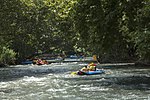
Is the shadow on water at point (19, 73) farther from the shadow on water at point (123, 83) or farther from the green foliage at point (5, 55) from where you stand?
the green foliage at point (5, 55)

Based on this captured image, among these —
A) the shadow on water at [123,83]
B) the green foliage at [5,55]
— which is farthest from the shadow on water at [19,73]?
the green foliage at [5,55]

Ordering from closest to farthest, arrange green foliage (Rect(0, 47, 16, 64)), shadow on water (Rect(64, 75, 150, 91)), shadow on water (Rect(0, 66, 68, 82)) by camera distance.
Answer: shadow on water (Rect(64, 75, 150, 91)) → shadow on water (Rect(0, 66, 68, 82)) → green foliage (Rect(0, 47, 16, 64))

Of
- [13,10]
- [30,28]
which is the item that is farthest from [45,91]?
[30,28]

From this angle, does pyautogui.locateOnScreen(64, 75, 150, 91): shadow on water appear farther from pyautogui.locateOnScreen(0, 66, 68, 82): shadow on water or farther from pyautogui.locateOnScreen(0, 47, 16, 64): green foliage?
pyautogui.locateOnScreen(0, 47, 16, 64): green foliage

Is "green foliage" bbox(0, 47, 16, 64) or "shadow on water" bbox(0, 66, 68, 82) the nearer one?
"shadow on water" bbox(0, 66, 68, 82)

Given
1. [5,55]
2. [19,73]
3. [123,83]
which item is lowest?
[123,83]

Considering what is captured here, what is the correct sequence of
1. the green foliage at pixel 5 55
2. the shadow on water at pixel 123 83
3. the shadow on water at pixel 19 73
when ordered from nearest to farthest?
the shadow on water at pixel 123 83 < the shadow on water at pixel 19 73 < the green foliage at pixel 5 55

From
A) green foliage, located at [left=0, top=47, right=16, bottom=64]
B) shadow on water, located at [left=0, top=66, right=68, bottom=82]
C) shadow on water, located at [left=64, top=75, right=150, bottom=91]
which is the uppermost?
green foliage, located at [left=0, top=47, right=16, bottom=64]

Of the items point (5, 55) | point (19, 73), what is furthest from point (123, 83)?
point (5, 55)

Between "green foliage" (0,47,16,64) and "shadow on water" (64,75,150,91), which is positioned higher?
"green foliage" (0,47,16,64)

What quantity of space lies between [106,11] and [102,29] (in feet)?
4.15

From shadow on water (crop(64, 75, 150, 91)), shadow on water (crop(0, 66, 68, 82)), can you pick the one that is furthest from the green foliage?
shadow on water (crop(64, 75, 150, 91))

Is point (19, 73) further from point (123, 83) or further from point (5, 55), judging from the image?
point (5, 55)

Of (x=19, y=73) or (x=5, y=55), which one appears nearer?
(x=19, y=73)
